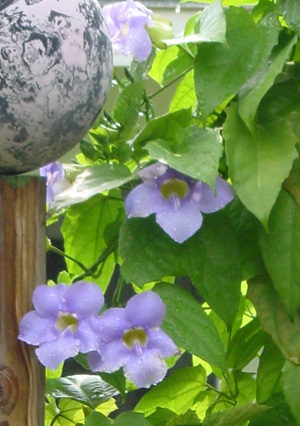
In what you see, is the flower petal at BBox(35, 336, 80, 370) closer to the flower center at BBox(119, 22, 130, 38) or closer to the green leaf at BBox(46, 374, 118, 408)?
the green leaf at BBox(46, 374, 118, 408)

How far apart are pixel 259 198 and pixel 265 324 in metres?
0.14

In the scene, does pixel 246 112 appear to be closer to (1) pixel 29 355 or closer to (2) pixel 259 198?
(2) pixel 259 198

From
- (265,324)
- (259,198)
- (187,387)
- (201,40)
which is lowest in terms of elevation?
(187,387)

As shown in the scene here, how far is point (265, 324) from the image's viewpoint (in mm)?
691

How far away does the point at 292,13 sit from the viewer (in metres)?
0.70

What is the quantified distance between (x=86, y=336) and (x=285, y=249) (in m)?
0.21

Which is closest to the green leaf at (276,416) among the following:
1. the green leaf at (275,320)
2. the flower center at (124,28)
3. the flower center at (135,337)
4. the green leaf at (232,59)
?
the green leaf at (275,320)

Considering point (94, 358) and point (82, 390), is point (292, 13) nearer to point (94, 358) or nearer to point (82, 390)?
point (94, 358)

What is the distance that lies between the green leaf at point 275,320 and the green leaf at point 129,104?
0.23m

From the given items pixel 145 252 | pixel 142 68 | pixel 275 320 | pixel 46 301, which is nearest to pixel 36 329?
pixel 46 301

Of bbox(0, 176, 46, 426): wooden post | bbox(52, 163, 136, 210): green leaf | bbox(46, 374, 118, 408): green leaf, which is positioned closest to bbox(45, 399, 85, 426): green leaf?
bbox(46, 374, 118, 408): green leaf

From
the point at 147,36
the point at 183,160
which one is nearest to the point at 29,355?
the point at 183,160

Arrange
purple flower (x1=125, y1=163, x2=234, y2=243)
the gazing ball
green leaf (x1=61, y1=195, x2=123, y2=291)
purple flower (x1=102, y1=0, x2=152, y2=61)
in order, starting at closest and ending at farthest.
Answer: the gazing ball → purple flower (x1=125, y1=163, x2=234, y2=243) → purple flower (x1=102, y1=0, x2=152, y2=61) → green leaf (x1=61, y1=195, x2=123, y2=291)

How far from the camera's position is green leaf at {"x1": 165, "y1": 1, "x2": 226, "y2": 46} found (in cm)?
64
